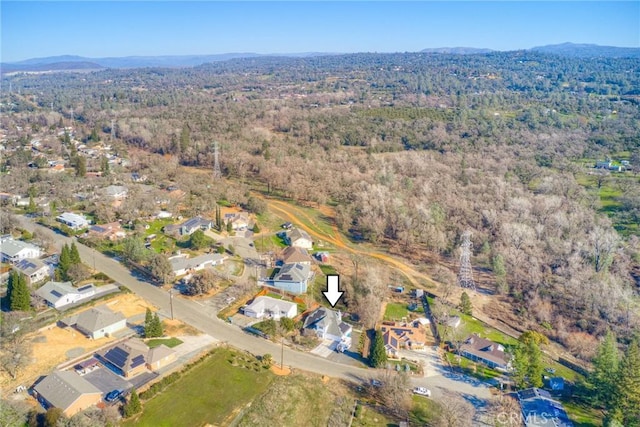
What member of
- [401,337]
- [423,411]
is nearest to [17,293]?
[401,337]

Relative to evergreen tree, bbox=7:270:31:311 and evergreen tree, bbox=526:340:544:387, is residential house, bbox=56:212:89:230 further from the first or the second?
evergreen tree, bbox=526:340:544:387

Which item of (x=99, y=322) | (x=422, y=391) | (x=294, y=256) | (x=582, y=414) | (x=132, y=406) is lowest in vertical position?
(x=582, y=414)

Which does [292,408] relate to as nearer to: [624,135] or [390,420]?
[390,420]

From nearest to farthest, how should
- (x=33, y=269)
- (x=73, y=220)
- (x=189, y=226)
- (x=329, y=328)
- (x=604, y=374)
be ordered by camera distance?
(x=604, y=374) < (x=329, y=328) < (x=33, y=269) < (x=189, y=226) < (x=73, y=220)

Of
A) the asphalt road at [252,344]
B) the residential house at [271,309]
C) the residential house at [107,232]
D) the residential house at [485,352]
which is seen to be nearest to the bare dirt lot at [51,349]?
the asphalt road at [252,344]

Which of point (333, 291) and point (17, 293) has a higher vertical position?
point (17, 293)

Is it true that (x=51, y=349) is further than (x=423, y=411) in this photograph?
Yes

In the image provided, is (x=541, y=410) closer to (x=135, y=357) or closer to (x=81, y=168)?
(x=135, y=357)

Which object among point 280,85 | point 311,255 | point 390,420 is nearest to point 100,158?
point 311,255
